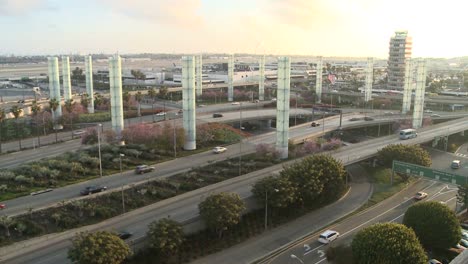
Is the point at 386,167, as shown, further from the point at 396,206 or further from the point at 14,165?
the point at 14,165

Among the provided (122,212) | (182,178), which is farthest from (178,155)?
(122,212)

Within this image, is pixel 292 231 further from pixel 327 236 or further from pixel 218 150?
pixel 218 150

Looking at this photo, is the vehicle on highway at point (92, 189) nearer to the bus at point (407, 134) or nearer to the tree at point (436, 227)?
the tree at point (436, 227)

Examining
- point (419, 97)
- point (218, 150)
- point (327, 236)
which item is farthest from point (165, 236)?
point (419, 97)

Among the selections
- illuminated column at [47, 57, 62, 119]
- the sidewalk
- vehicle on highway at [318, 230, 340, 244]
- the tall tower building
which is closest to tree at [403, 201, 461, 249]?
vehicle on highway at [318, 230, 340, 244]

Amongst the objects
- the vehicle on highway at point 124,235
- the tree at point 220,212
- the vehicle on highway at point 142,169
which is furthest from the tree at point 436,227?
the vehicle on highway at point 142,169

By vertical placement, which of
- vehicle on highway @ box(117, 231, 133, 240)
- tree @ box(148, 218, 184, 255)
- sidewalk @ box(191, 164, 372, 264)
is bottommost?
sidewalk @ box(191, 164, 372, 264)

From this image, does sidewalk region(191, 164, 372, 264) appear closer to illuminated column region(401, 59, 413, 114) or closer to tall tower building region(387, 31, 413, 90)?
illuminated column region(401, 59, 413, 114)
